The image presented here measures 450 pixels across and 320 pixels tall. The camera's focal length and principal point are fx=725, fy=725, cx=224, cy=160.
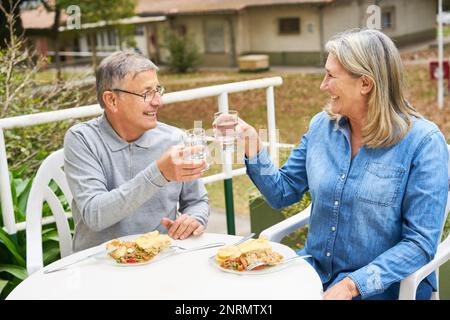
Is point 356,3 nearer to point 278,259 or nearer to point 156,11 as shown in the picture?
point 156,11

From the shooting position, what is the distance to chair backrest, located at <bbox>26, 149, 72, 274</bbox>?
7.18 feet

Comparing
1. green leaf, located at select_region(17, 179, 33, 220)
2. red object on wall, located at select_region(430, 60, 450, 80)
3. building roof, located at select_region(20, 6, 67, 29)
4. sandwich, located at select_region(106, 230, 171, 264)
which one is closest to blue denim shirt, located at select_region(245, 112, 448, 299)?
sandwich, located at select_region(106, 230, 171, 264)

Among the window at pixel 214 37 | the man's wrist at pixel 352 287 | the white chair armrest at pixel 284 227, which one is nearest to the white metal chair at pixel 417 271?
the white chair armrest at pixel 284 227

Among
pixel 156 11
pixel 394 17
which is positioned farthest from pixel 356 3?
pixel 156 11

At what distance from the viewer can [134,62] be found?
2.11 metres

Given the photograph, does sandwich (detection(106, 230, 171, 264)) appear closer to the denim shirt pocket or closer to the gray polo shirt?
the gray polo shirt

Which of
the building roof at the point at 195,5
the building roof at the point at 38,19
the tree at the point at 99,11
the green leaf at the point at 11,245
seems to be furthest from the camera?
the building roof at the point at 195,5

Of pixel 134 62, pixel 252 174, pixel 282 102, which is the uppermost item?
pixel 134 62

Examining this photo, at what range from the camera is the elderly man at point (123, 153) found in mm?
2053

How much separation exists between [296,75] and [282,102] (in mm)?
2335

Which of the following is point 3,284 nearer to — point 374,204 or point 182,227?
point 182,227

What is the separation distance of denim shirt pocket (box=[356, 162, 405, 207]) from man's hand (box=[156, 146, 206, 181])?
44cm

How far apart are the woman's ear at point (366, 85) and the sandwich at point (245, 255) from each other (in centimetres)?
50

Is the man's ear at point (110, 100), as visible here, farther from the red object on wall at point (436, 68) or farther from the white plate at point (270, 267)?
the red object on wall at point (436, 68)
